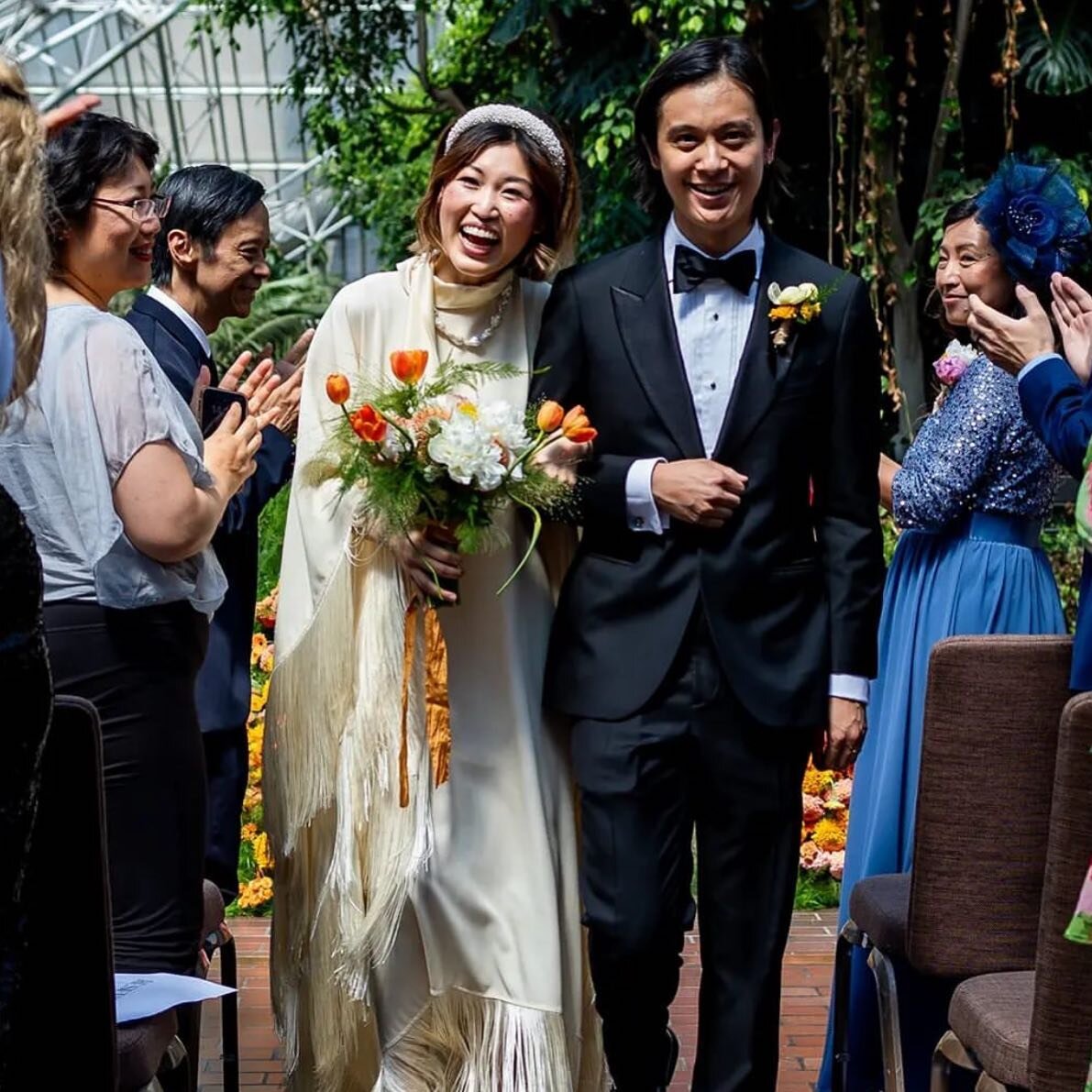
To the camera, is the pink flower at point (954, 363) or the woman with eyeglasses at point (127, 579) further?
the pink flower at point (954, 363)

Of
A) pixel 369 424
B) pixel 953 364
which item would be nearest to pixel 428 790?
pixel 369 424

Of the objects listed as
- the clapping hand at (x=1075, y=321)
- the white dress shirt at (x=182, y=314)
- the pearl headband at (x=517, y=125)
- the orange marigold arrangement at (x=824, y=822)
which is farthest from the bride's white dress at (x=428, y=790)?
the orange marigold arrangement at (x=824, y=822)

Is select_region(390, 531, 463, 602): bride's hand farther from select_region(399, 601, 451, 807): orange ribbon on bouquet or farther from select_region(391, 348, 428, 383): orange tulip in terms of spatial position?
select_region(391, 348, 428, 383): orange tulip

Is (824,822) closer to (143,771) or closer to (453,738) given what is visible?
(453,738)

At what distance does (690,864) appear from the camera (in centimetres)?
397

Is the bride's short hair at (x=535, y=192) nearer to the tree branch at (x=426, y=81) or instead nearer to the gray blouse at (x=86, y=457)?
the gray blouse at (x=86, y=457)

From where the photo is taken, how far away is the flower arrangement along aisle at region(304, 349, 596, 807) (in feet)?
12.2

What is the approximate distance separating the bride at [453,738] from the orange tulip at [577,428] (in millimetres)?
400

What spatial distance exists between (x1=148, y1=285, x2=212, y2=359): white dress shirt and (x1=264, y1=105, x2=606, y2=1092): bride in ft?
2.75

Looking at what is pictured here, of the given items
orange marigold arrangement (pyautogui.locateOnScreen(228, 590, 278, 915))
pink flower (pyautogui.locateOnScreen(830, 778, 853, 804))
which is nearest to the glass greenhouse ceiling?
orange marigold arrangement (pyautogui.locateOnScreen(228, 590, 278, 915))

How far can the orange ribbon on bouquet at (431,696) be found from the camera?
4102 mm

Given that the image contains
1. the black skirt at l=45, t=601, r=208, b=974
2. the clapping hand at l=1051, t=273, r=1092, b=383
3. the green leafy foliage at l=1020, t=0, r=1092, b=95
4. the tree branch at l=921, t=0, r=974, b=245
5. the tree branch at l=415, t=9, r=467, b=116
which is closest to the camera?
the black skirt at l=45, t=601, r=208, b=974

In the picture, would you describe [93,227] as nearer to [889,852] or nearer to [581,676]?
[581,676]

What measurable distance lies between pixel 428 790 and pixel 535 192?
1.29 metres
